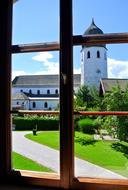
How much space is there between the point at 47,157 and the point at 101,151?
1.40 feet

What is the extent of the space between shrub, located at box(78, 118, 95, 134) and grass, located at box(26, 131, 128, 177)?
34 mm

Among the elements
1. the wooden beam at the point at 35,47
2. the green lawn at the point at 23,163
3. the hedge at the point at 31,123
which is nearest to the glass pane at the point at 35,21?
the wooden beam at the point at 35,47

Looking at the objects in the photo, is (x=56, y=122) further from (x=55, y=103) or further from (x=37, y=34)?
(x=37, y=34)

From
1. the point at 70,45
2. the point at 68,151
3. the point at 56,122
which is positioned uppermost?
the point at 70,45

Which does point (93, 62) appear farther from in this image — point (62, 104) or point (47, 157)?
point (47, 157)

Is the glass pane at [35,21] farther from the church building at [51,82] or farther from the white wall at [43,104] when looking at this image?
the white wall at [43,104]

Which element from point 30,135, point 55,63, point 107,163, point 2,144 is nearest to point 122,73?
point 55,63

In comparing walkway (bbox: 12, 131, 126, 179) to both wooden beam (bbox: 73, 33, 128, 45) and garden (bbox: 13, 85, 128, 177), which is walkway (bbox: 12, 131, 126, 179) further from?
wooden beam (bbox: 73, 33, 128, 45)

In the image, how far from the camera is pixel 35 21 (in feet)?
7.87

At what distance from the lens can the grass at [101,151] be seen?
6.80ft

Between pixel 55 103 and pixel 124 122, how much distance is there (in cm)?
53

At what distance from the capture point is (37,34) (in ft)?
7.67

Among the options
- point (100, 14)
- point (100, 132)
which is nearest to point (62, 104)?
point (100, 132)

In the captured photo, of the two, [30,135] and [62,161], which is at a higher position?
[30,135]
